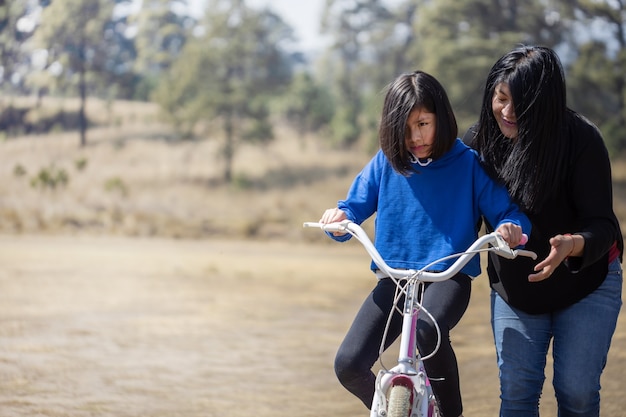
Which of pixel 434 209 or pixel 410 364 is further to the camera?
pixel 434 209

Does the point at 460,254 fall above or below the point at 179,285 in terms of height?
above

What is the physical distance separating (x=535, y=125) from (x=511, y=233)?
1.44ft

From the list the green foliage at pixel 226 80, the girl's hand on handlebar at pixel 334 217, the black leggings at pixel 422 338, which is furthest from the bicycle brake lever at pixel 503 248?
the green foliage at pixel 226 80

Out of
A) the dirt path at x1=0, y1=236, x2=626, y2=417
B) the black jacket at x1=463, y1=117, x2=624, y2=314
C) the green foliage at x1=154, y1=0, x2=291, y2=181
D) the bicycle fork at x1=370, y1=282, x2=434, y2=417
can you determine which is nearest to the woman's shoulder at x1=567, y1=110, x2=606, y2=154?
the black jacket at x1=463, y1=117, x2=624, y2=314

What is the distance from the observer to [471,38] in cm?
2598

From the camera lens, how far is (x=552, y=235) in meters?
3.28

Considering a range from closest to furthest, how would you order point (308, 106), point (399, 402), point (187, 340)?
point (399, 402)
point (187, 340)
point (308, 106)

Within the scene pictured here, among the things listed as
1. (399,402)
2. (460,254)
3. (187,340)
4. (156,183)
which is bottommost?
(156,183)

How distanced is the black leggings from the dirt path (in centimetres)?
205

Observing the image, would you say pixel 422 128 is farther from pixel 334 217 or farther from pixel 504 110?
pixel 334 217

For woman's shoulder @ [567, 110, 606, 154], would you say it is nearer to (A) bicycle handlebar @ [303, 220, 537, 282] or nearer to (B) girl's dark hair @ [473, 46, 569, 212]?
(B) girl's dark hair @ [473, 46, 569, 212]

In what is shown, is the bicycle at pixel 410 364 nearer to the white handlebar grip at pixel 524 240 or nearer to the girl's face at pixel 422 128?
the white handlebar grip at pixel 524 240

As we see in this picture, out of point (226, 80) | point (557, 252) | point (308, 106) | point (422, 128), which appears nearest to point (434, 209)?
point (422, 128)

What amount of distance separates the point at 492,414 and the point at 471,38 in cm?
2187
